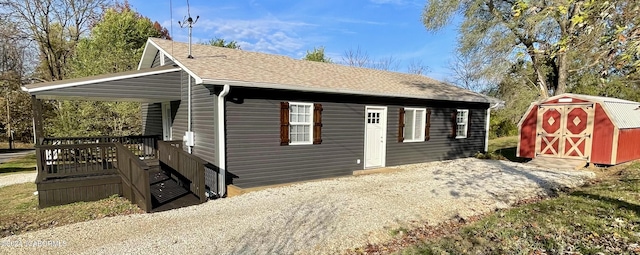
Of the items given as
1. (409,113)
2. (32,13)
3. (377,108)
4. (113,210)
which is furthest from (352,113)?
(32,13)

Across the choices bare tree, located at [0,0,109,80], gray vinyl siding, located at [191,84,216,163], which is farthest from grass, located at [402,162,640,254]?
bare tree, located at [0,0,109,80]

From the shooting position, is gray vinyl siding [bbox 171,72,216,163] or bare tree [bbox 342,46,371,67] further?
bare tree [bbox 342,46,371,67]

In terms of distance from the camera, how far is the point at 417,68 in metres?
36.0

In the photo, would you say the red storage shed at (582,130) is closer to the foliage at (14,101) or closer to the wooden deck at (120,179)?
the wooden deck at (120,179)

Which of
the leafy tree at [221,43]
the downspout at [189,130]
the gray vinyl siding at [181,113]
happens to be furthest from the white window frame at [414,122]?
the leafy tree at [221,43]

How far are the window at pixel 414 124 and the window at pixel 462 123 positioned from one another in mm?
2040

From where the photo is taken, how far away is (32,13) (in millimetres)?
19141

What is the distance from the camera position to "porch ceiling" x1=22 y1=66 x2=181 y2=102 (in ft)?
22.4

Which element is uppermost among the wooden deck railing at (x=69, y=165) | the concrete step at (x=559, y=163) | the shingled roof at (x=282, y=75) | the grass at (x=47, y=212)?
the shingled roof at (x=282, y=75)

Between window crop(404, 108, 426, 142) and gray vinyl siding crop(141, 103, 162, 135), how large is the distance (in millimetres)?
8761

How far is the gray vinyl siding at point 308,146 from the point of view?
7133 millimetres

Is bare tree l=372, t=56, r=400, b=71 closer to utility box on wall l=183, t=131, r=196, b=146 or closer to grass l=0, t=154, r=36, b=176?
utility box on wall l=183, t=131, r=196, b=146

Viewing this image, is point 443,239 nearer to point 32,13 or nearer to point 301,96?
point 301,96

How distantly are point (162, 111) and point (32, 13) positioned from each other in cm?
1651
